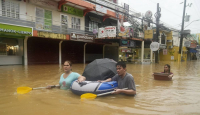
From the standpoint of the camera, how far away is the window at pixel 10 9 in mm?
13109

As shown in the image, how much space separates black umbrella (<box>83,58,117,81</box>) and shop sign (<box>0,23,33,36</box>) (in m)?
9.45

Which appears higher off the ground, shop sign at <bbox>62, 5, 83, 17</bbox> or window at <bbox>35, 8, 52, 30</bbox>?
shop sign at <bbox>62, 5, 83, 17</bbox>

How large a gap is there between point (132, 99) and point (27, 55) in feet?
44.5

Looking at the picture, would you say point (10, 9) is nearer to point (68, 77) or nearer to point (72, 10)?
point (72, 10)

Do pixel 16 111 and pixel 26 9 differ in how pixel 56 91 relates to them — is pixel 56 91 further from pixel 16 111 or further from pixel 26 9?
pixel 26 9

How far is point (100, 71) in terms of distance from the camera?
212 inches

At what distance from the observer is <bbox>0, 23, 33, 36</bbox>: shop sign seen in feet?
38.7

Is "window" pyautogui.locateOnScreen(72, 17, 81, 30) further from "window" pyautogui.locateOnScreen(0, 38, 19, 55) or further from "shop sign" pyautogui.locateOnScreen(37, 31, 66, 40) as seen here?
"window" pyautogui.locateOnScreen(0, 38, 19, 55)

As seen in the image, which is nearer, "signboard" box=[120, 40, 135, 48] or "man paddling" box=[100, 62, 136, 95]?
"man paddling" box=[100, 62, 136, 95]

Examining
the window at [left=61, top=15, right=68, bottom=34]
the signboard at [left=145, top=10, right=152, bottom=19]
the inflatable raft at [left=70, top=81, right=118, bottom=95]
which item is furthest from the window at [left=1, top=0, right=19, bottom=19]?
the signboard at [left=145, top=10, right=152, bottom=19]

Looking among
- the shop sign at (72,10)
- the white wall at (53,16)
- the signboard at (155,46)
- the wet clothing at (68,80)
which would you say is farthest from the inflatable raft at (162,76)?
the shop sign at (72,10)

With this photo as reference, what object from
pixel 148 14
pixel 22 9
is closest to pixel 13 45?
pixel 22 9

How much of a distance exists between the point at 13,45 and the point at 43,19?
152 inches

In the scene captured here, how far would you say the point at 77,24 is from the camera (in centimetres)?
1906
